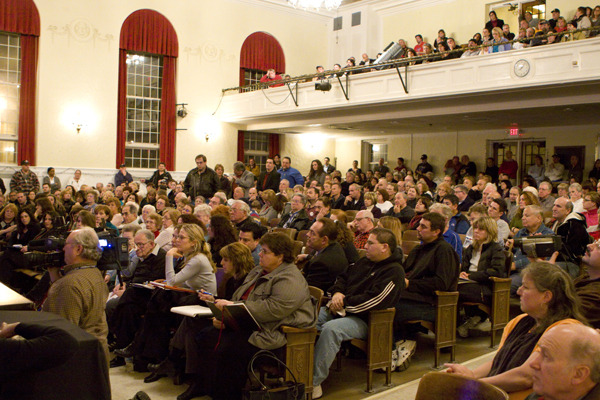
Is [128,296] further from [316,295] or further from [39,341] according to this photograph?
[39,341]

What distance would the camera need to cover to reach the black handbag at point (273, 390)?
10.6ft

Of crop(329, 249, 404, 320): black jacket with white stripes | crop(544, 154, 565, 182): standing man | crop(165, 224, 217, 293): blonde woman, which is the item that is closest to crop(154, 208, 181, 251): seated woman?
crop(165, 224, 217, 293): blonde woman

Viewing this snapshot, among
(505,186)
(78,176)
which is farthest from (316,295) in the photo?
(78,176)

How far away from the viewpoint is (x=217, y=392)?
352cm

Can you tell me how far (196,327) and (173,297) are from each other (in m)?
0.54

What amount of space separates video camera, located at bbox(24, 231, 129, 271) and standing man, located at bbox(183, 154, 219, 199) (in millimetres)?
7279

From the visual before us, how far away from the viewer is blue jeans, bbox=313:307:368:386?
3701mm

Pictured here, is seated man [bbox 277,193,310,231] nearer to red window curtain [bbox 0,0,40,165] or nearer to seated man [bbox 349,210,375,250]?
seated man [bbox 349,210,375,250]

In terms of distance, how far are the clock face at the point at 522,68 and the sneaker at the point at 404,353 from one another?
6.44 metres

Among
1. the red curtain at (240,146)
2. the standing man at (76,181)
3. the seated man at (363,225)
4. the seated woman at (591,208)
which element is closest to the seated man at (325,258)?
the seated man at (363,225)

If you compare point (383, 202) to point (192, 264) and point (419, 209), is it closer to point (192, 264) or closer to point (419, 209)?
point (419, 209)

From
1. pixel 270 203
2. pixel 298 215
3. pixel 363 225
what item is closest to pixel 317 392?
pixel 363 225

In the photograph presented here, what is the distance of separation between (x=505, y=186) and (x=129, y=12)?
33.0 ft

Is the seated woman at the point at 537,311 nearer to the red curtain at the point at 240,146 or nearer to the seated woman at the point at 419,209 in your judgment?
the seated woman at the point at 419,209
